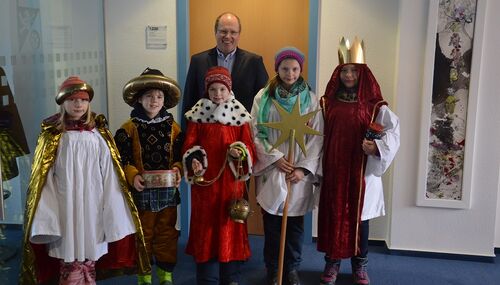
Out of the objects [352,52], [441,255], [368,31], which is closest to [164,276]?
[352,52]

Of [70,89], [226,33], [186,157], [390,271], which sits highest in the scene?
[226,33]

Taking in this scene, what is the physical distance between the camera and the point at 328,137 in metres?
3.16

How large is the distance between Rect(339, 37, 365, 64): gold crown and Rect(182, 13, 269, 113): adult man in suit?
2.00 feet

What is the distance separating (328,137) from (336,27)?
103cm

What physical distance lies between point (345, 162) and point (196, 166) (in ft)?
2.80

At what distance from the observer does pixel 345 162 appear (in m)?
3.14

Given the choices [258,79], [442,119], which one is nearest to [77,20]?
[258,79]

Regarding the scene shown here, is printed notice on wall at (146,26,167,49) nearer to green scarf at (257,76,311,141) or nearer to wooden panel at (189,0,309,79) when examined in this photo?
wooden panel at (189,0,309,79)

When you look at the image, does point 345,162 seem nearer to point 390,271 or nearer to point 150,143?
point 390,271

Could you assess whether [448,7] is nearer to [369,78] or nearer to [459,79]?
[459,79]

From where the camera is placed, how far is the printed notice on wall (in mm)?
3980

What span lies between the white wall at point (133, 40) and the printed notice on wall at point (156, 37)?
0.02 metres

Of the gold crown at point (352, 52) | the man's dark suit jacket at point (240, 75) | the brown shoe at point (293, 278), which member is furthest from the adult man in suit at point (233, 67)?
the brown shoe at point (293, 278)

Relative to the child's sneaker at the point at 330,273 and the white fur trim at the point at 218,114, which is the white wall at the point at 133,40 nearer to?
the white fur trim at the point at 218,114
